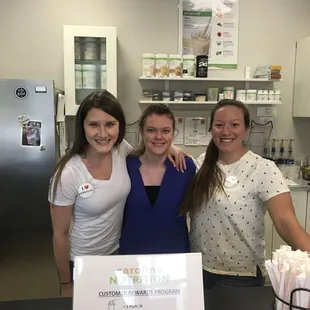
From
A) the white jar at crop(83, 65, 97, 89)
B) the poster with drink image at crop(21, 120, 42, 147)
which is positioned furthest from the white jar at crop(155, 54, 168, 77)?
the poster with drink image at crop(21, 120, 42, 147)

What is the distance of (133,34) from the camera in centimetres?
319

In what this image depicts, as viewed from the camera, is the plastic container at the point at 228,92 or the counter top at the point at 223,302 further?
the plastic container at the point at 228,92

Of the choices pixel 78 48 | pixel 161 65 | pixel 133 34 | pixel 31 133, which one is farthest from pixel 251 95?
pixel 31 133

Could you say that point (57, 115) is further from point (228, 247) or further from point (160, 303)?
point (160, 303)

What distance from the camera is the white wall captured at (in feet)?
10.1

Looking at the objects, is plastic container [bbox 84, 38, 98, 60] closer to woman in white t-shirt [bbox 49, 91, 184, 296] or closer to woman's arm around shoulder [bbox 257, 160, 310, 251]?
woman in white t-shirt [bbox 49, 91, 184, 296]

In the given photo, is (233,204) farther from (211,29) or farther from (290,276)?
(211,29)

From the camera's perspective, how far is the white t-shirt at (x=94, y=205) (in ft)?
4.54

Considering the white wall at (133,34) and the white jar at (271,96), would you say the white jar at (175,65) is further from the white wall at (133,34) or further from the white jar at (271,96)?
the white jar at (271,96)

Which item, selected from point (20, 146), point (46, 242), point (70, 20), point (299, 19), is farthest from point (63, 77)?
point (299, 19)

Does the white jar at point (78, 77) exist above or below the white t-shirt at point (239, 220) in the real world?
above

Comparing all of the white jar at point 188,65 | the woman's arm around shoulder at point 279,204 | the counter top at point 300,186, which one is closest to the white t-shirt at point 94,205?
the woman's arm around shoulder at point 279,204

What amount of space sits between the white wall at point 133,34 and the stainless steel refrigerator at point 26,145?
Result: 78 centimetres

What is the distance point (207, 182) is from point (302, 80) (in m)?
2.31
